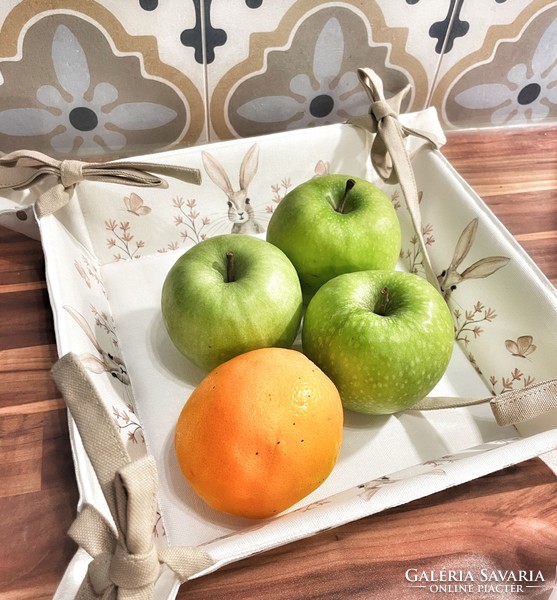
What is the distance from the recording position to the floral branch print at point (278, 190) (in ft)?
2.26

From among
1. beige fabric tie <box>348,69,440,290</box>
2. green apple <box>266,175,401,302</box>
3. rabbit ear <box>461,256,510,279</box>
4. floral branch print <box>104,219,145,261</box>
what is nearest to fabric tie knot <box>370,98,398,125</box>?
beige fabric tie <box>348,69,440,290</box>

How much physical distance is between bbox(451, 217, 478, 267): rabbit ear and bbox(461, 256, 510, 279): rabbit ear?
18mm

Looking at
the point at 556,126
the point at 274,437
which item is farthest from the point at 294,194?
the point at 556,126

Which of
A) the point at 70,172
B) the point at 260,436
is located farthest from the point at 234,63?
the point at 260,436

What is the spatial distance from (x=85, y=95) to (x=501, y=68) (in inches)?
22.2

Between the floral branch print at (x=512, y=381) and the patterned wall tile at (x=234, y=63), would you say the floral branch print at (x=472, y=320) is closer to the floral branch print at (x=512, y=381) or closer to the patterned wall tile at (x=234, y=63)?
the floral branch print at (x=512, y=381)

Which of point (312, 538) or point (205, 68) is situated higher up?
point (205, 68)

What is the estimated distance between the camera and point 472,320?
0.60 metres

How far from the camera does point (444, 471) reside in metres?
0.41

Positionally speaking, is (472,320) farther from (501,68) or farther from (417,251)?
(501,68)

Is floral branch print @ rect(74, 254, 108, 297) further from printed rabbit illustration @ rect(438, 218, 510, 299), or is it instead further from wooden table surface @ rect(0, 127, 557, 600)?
printed rabbit illustration @ rect(438, 218, 510, 299)

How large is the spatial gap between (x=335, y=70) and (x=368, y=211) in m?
0.24

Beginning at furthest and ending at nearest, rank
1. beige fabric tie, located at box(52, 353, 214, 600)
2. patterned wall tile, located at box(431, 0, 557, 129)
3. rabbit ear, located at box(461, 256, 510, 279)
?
1. patterned wall tile, located at box(431, 0, 557, 129)
2. rabbit ear, located at box(461, 256, 510, 279)
3. beige fabric tie, located at box(52, 353, 214, 600)

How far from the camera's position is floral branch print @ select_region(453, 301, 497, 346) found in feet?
1.92
